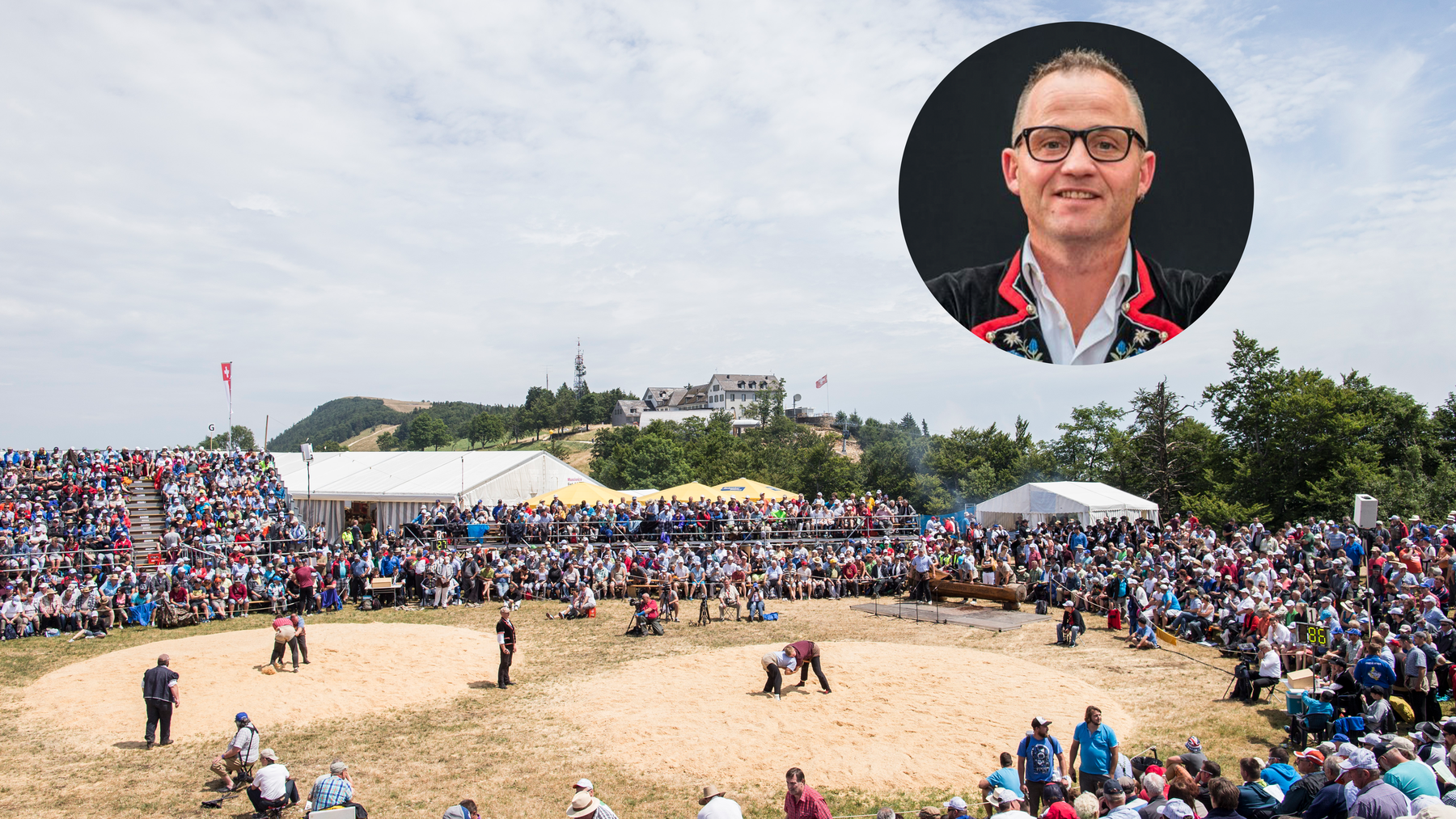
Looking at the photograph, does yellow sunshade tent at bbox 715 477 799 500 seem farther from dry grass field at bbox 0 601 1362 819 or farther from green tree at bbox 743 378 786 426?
green tree at bbox 743 378 786 426

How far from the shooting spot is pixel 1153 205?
772 centimetres

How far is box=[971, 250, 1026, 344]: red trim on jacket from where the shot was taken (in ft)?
26.0

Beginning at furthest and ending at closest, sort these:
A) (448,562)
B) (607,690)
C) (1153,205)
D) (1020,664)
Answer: (448,562)
(1020,664)
(607,690)
(1153,205)

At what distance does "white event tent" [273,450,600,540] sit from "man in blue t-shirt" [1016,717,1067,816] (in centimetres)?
2720

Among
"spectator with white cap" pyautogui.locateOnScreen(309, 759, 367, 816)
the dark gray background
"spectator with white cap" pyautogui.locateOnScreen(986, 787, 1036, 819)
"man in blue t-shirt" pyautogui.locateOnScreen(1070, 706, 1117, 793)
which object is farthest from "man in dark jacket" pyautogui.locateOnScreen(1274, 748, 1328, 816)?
"spectator with white cap" pyautogui.locateOnScreen(309, 759, 367, 816)

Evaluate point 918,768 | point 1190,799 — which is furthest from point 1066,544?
point 1190,799

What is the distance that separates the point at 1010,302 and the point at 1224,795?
166 inches

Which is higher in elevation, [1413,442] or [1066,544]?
[1413,442]

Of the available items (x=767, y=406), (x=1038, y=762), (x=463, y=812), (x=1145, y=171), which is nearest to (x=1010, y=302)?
(x=1145, y=171)

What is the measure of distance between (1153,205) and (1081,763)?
17.9ft

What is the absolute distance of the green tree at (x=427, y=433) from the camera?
128 meters

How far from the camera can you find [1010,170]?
789 cm

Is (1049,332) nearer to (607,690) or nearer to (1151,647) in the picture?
(607,690)

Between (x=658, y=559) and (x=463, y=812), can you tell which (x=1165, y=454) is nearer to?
(x=658, y=559)
